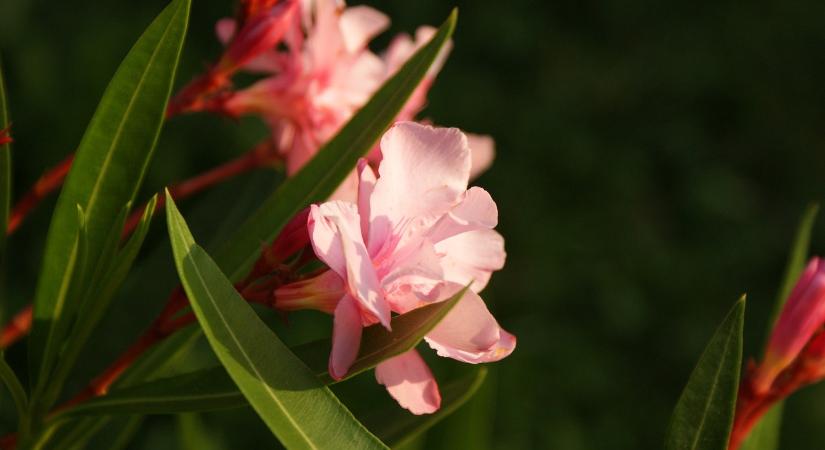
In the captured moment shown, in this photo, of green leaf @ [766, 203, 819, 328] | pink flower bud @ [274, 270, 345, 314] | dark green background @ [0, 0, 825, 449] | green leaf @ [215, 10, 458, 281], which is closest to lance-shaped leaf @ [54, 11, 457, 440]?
green leaf @ [215, 10, 458, 281]

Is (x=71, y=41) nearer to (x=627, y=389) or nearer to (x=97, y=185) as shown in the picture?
(x=627, y=389)

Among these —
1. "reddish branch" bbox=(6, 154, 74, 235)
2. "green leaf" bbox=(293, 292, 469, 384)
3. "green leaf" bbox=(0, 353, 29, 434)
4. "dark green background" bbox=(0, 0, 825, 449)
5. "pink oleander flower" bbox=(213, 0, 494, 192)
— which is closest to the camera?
"green leaf" bbox=(293, 292, 469, 384)

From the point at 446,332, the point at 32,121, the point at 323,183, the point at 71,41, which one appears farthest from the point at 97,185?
the point at 71,41

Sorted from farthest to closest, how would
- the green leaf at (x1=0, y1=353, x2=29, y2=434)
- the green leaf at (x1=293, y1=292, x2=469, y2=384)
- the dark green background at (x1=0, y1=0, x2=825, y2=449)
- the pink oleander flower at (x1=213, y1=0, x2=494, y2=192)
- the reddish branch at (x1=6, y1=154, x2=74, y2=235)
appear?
the dark green background at (x1=0, y1=0, x2=825, y2=449), the pink oleander flower at (x1=213, y1=0, x2=494, y2=192), the reddish branch at (x1=6, y1=154, x2=74, y2=235), the green leaf at (x1=0, y1=353, x2=29, y2=434), the green leaf at (x1=293, y1=292, x2=469, y2=384)

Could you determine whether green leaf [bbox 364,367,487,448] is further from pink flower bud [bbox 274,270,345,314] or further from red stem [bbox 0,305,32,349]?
red stem [bbox 0,305,32,349]

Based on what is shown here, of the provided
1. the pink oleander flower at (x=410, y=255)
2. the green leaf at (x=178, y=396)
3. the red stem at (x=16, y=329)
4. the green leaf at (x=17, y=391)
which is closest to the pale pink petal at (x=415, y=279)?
the pink oleander flower at (x=410, y=255)

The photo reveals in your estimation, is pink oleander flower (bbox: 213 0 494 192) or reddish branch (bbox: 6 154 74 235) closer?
reddish branch (bbox: 6 154 74 235)

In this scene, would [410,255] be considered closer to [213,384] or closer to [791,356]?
[213,384]

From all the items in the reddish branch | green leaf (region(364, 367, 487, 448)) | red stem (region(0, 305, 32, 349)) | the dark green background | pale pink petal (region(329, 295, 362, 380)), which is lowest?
the dark green background

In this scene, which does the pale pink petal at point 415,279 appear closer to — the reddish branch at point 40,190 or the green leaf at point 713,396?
the green leaf at point 713,396
